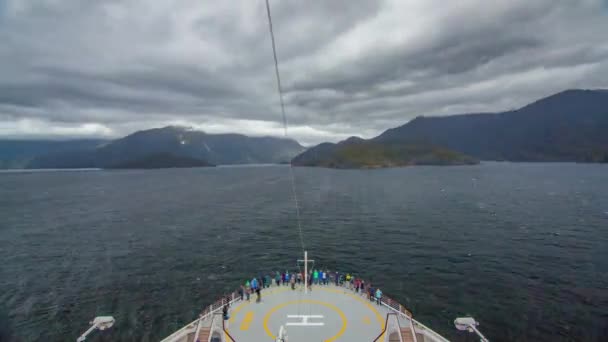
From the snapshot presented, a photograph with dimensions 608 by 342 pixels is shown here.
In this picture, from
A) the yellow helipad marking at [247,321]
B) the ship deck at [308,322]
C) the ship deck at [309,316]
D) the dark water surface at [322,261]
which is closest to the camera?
the ship deck at [308,322]

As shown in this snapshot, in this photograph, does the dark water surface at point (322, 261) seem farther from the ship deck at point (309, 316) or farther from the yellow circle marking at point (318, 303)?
the yellow circle marking at point (318, 303)

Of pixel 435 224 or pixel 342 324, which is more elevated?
pixel 342 324

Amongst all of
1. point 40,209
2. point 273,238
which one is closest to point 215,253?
point 273,238

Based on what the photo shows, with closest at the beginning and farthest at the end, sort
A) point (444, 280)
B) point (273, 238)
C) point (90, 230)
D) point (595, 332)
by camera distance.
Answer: point (595, 332), point (444, 280), point (273, 238), point (90, 230)

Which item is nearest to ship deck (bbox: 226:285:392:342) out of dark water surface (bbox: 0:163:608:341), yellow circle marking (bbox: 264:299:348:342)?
yellow circle marking (bbox: 264:299:348:342)

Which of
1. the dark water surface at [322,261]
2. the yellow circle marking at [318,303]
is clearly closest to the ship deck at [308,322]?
the yellow circle marking at [318,303]

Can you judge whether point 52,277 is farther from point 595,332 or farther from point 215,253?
point 595,332

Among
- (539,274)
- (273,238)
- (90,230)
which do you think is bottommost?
(539,274)

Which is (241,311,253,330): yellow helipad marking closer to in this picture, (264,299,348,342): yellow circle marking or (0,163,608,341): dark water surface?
(264,299,348,342): yellow circle marking

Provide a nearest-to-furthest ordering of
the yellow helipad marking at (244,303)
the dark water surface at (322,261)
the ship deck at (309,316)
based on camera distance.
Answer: the ship deck at (309,316), the yellow helipad marking at (244,303), the dark water surface at (322,261)
